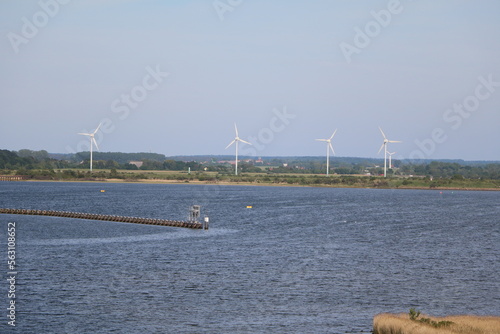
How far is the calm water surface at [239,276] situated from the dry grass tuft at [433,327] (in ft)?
6.60

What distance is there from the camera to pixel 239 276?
58.3 metres

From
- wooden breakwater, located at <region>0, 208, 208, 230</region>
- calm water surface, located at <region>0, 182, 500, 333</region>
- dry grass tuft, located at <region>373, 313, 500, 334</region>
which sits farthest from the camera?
wooden breakwater, located at <region>0, 208, 208, 230</region>

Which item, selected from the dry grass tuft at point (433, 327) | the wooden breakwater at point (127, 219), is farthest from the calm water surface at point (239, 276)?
the dry grass tuft at point (433, 327)

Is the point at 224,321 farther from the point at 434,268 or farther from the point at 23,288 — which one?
the point at 434,268

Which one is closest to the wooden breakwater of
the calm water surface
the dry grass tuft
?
the calm water surface

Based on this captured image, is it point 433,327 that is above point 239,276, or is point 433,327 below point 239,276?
above

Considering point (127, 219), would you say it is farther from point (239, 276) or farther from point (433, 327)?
point (433, 327)

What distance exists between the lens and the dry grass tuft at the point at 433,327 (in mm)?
36500

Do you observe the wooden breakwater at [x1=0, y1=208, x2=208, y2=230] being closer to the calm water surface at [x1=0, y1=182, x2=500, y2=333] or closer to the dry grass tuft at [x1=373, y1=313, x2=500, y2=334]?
the calm water surface at [x1=0, y1=182, x2=500, y2=333]

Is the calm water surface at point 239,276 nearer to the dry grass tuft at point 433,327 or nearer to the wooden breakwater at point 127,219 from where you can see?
the wooden breakwater at point 127,219

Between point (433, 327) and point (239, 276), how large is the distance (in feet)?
77.9

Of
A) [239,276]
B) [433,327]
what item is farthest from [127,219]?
[433,327]

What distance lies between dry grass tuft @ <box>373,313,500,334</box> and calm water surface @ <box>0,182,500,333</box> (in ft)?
6.60

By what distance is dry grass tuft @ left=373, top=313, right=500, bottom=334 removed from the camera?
1437 inches
